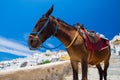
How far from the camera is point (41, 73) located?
7922mm

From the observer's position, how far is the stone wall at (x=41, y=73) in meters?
6.87

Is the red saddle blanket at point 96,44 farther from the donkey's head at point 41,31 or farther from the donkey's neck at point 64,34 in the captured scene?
the donkey's head at point 41,31

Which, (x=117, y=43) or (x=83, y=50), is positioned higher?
(x=117, y=43)

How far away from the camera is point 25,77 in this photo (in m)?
7.29

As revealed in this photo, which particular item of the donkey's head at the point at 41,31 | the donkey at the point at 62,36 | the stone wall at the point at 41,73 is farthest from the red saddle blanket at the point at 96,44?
the stone wall at the point at 41,73

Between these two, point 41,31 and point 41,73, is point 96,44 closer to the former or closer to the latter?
point 41,31

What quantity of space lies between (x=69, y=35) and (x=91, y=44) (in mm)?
581

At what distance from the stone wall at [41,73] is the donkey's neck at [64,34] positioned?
55.3 inches

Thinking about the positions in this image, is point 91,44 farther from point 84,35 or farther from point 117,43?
point 117,43

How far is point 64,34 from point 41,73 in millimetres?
1980

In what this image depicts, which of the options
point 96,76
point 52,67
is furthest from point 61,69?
point 96,76

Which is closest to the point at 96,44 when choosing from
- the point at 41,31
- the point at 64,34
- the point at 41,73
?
the point at 64,34

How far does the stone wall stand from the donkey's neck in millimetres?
1405

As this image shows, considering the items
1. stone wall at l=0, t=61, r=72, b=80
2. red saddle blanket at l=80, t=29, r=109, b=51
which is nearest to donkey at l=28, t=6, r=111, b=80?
red saddle blanket at l=80, t=29, r=109, b=51
